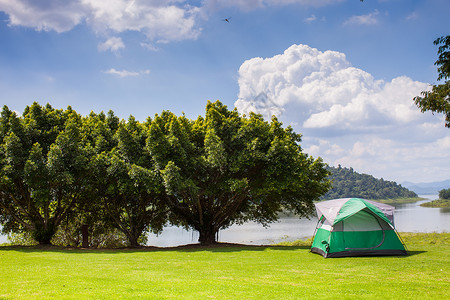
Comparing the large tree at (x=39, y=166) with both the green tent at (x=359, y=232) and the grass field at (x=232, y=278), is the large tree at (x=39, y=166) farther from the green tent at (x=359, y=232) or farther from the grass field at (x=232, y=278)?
the green tent at (x=359, y=232)

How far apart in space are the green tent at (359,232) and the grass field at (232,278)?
2.51 feet

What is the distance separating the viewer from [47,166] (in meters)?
20.4

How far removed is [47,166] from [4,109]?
616 cm

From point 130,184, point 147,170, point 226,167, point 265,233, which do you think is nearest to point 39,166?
point 130,184

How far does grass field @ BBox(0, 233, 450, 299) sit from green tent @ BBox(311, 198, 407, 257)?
2.51 ft

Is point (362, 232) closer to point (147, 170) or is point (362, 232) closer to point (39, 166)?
point (147, 170)

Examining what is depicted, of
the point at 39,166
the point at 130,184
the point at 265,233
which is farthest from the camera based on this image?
the point at 265,233

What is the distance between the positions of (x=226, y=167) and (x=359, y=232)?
371 inches

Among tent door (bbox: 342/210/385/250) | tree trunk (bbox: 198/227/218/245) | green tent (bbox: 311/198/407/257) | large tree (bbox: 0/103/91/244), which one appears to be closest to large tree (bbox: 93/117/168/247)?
large tree (bbox: 0/103/91/244)

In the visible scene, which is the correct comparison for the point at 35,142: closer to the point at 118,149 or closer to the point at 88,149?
the point at 88,149

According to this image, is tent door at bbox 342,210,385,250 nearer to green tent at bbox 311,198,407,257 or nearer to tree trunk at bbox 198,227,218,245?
green tent at bbox 311,198,407,257

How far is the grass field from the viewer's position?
890 cm

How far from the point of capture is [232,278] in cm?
1131

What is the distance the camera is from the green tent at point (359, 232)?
632 inches
